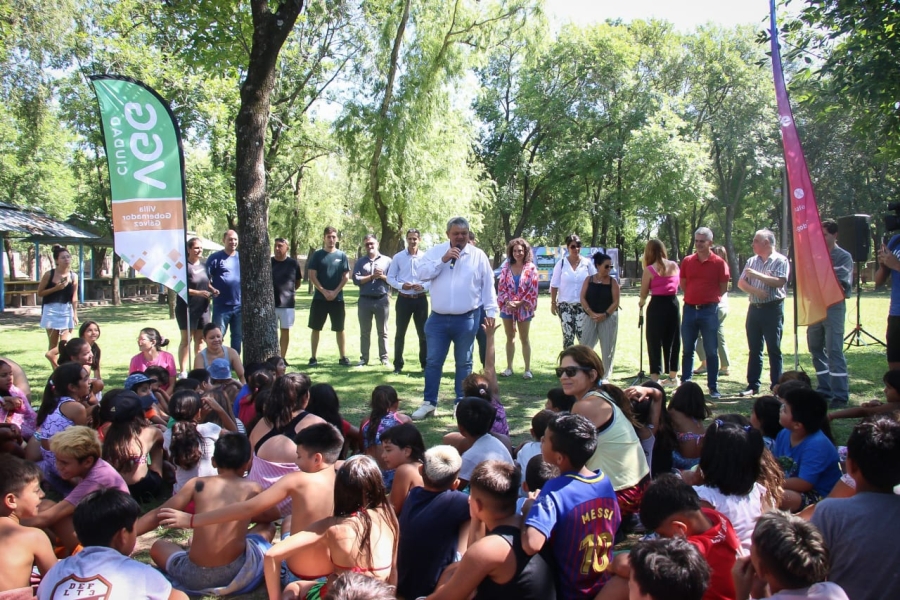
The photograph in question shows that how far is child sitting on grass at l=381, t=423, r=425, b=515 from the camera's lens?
144 inches

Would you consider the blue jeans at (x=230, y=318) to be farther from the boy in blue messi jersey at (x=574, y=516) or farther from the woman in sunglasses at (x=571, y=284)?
the boy in blue messi jersey at (x=574, y=516)

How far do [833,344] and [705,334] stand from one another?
122cm

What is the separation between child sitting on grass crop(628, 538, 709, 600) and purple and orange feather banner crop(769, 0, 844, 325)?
14.1ft

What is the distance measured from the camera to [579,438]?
282cm

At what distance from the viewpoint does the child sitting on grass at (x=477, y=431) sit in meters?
3.98

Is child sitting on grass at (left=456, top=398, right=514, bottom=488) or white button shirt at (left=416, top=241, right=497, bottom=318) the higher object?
white button shirt at (left=416, top=241, right=497, bottom=318)

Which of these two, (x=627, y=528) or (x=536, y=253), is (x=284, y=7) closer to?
(x=627, y=528)

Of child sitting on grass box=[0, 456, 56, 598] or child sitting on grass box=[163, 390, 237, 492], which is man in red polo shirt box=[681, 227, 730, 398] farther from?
child sitting on grass box=[0, 456, 56, 598]

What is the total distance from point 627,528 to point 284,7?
227 inches

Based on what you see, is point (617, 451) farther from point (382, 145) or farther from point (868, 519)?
point (382, 145)

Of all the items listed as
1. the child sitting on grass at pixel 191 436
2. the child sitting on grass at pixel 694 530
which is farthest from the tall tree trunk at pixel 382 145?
the child sitting on grass at pixel 694 530

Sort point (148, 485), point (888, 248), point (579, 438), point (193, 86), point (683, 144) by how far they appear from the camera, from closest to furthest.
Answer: point (579, 438)
point (148, 485)
point (888, 248)
point (193, 86)
point (683, 144)

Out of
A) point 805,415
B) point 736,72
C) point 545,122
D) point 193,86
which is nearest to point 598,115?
point 545,122

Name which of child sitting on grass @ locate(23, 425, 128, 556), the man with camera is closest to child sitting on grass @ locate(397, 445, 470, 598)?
child sitting on grass @ locate(23, 425, 128, 556)
